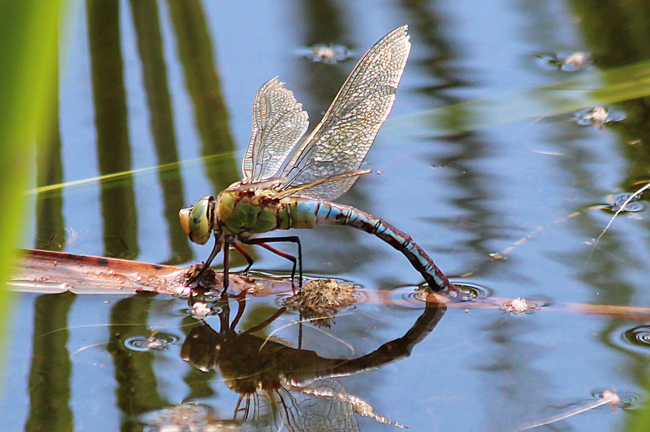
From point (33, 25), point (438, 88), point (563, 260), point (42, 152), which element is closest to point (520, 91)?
point (438, 88)

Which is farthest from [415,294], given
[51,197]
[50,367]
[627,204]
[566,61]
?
[566,61]

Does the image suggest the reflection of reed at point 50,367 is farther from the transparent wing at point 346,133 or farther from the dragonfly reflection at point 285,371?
the transparent wing at point 346,133

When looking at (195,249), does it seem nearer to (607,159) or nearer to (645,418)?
(607,159)

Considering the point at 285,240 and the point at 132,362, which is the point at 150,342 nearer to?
the point at 132,362

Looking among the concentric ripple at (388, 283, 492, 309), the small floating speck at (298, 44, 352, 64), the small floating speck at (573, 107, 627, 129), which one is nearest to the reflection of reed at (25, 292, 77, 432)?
the concentric ripple at (388, 283, 492, 309)

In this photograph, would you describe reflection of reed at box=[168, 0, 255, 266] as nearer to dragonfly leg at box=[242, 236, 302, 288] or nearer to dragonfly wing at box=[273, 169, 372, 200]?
dragonfly leg at box=[242, 236, 302, 288]

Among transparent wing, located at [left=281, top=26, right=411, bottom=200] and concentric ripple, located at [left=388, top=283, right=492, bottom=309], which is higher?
transparent wing, located at [left=281, top=26, right=411, bottom=200]

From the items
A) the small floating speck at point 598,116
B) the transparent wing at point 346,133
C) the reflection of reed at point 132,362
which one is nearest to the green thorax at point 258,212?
the transparent wing at point 346,133
